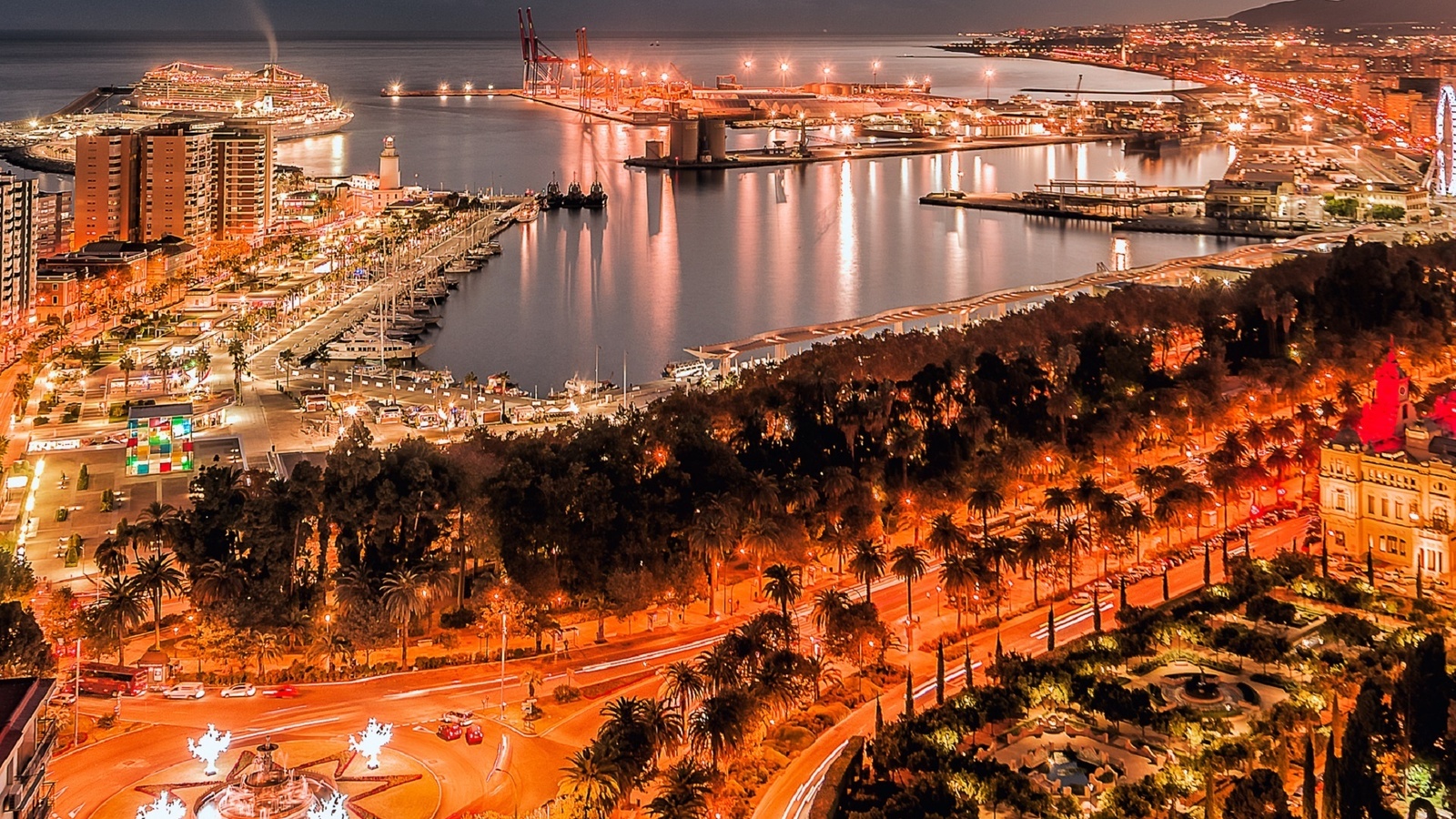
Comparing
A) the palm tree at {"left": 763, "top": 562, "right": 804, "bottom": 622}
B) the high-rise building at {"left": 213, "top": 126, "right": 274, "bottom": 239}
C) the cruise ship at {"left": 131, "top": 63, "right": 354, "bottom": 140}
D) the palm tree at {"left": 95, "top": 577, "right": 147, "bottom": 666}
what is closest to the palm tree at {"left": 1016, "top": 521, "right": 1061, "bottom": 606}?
the palm tree at {"left": 763, "top": 562, "right": 804, "bottom": 622}

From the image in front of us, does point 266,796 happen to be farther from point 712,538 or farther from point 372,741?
point 712,538

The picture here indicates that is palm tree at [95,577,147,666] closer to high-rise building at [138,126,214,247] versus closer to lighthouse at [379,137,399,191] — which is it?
high-rise building at [138,126,214,247]

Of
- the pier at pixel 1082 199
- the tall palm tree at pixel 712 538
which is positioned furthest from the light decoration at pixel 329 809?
the pier at pixel 1082 199

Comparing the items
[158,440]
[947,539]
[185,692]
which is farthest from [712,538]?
Answer: [158,440]

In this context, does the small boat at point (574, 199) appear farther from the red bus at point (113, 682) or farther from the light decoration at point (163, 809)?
the light decoration at point (163, 809)

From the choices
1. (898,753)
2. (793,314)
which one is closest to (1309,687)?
(898,753)

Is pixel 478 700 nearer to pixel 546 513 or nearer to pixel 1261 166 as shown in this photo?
pixel 546 513
